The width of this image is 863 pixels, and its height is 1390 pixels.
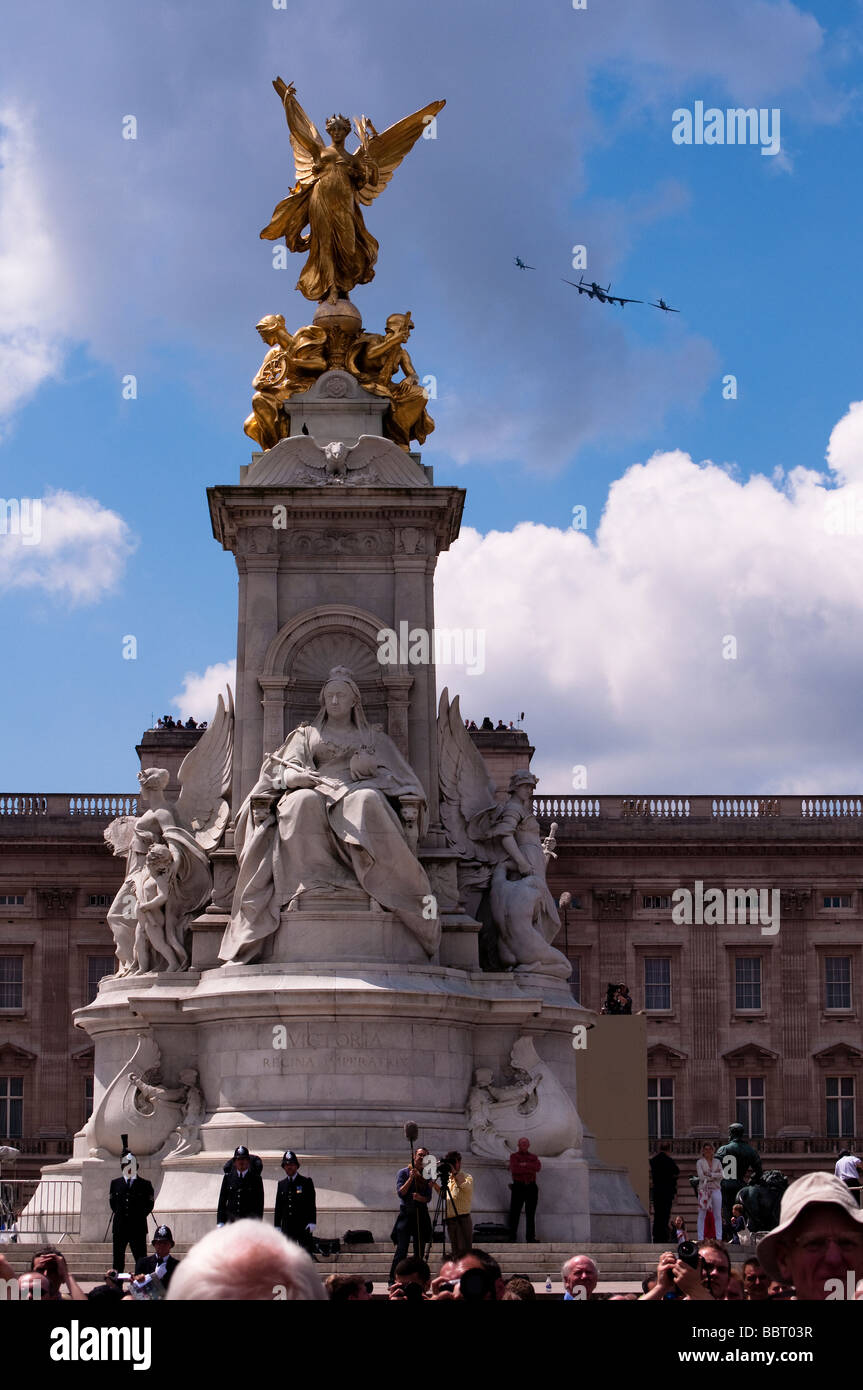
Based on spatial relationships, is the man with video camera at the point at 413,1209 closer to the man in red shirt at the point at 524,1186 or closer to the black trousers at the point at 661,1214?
the man in red shirt at the point at 524,1186

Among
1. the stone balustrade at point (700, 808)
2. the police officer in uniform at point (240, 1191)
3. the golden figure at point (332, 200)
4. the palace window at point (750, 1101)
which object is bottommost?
the police officer in uniform at point (240, 1191)

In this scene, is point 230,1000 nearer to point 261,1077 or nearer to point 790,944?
point 261,1077

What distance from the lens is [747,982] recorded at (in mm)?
69312

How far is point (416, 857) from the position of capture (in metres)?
30.2

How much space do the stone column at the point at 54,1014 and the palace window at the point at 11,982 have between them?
70 cm

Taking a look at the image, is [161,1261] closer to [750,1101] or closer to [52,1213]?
[52,1213]

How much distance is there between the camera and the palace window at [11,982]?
67.8m

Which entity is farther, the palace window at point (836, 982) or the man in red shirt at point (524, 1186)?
the palace window at point (836, 982)

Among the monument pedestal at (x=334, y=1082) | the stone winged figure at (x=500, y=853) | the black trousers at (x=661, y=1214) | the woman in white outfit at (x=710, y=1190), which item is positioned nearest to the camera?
the monument pedestal at (x=334, y=1082)

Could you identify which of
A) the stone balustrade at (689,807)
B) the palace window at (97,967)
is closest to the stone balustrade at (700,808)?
the stone balustrade at (689,807)
